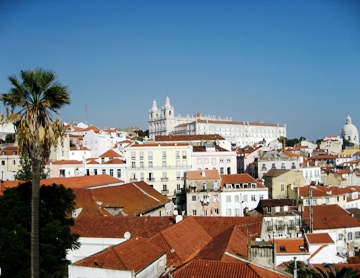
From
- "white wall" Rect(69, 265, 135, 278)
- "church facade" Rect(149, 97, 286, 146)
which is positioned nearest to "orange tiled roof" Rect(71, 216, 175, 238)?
"white wall" Rect(69, 265, 135, 278)

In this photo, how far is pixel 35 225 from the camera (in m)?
12.3

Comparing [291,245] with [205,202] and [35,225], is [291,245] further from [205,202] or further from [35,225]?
[35,225]

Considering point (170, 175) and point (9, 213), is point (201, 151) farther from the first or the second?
point (9, 213)

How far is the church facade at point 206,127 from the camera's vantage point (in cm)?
16188

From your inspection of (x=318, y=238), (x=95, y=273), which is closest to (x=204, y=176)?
(x=318, y=238)

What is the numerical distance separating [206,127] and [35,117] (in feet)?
486

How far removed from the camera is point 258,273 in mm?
13164

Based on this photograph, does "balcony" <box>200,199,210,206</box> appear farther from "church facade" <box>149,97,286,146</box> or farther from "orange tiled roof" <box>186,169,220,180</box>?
"church facade" <box>149,97,286,146</box>

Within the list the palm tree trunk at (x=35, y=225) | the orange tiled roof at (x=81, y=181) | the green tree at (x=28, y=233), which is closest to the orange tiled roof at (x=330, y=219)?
the orange tiled roof at (x=81, y=181)

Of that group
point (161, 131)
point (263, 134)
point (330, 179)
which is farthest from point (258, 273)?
point (263, 134)

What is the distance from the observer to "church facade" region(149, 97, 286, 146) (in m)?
162

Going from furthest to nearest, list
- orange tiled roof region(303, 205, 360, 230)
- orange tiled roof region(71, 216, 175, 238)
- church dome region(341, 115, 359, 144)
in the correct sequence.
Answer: church dome region(341, 115, 359, 144), orange tiled roof region(303, 205, 360, 230), orange tiled roof region(71, 216, 175, 238)

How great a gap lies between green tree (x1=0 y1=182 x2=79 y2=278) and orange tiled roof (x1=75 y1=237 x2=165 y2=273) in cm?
182

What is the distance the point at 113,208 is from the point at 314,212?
16.6 m
